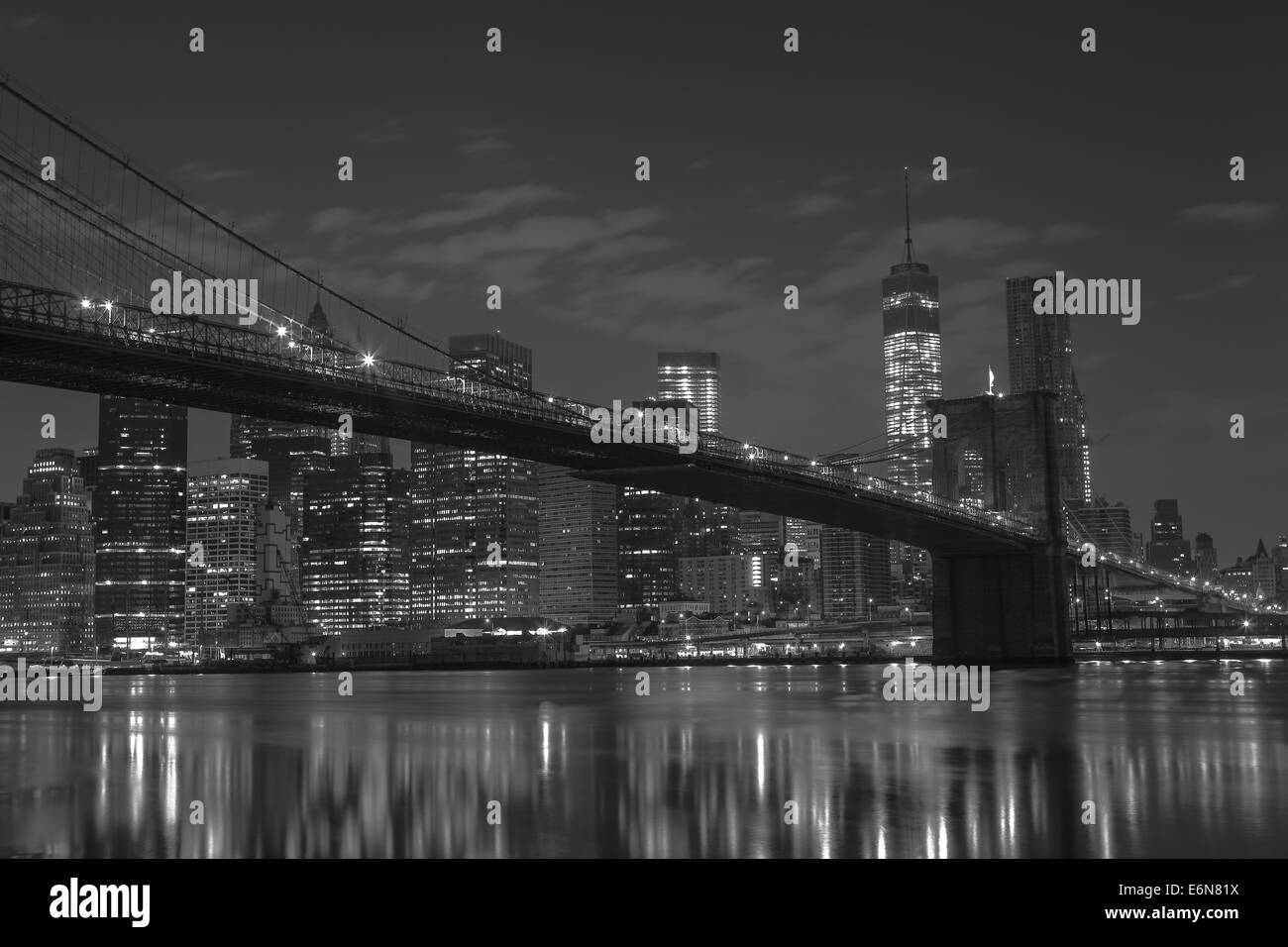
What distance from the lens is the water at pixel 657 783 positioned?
15836mm

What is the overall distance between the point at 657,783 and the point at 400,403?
31.1 m

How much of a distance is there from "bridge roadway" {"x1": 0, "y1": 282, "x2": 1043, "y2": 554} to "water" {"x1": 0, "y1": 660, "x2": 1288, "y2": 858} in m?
10.3

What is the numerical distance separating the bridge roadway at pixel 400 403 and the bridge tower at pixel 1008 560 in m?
1.80

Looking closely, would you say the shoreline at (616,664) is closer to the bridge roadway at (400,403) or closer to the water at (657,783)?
the bridge roadway at (400,403)

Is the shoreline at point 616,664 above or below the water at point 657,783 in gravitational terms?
below

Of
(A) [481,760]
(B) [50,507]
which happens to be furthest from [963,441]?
(B) [50,507]

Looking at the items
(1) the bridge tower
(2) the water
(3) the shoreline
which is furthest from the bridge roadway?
(3) the shoreline

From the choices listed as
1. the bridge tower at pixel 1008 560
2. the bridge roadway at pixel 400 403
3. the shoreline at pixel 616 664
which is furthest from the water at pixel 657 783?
the shoreline at pixel 616 664

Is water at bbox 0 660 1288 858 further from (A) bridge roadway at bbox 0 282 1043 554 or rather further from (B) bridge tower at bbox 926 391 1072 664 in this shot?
(B) bridge tower at bbox 926 391 1072 664

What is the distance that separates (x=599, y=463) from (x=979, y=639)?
1130 inches

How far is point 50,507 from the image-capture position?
639 ft

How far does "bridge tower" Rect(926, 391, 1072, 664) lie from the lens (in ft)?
255
